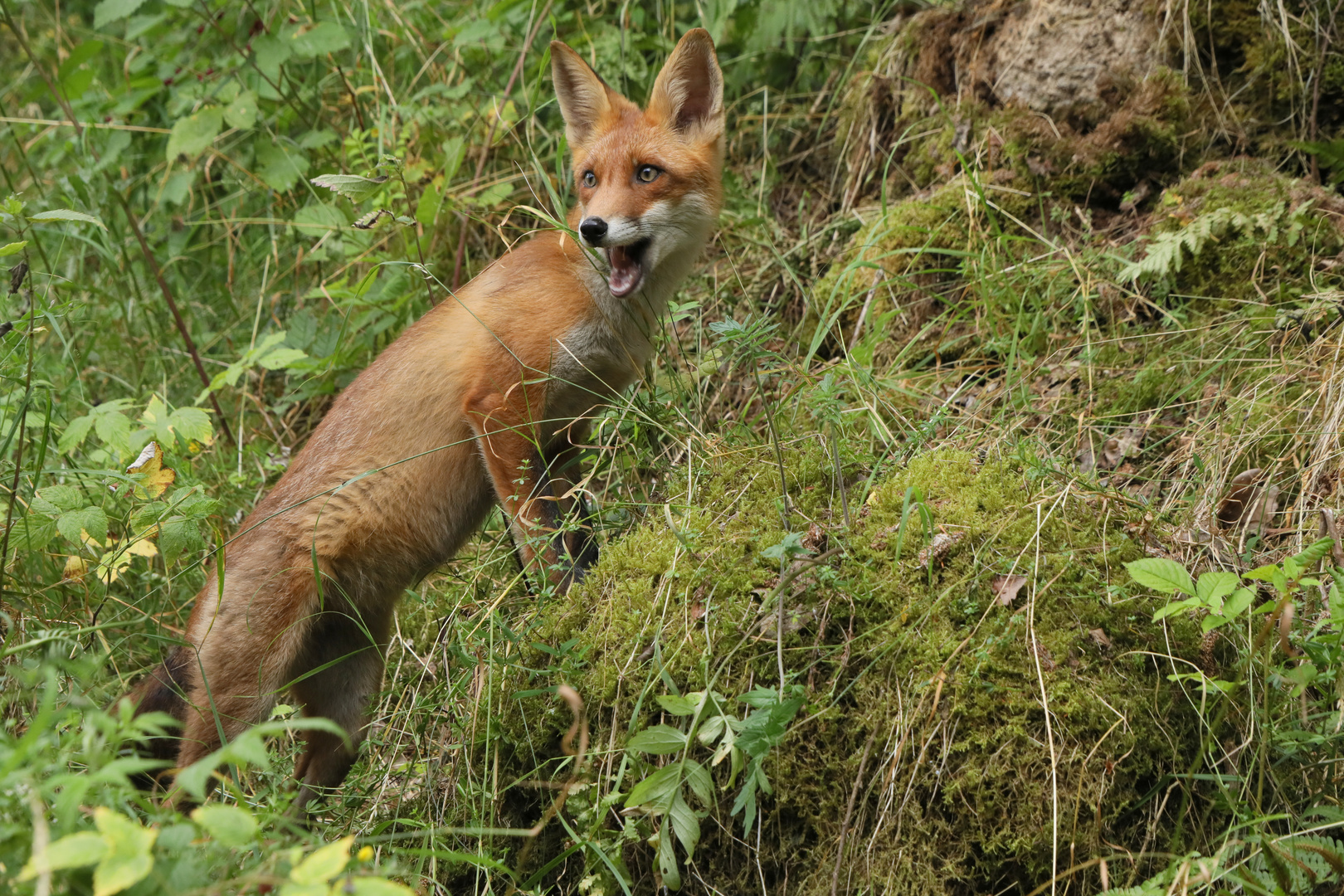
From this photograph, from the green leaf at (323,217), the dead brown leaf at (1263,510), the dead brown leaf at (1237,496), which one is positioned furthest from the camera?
the green leaf at (323,217)

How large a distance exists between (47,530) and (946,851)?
141 inches

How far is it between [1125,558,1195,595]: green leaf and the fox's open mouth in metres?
2.39

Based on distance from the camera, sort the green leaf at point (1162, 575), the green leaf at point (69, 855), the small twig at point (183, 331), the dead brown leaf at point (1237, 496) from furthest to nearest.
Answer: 1. the small twig at point (183, 331)
2. the dead brown leaf at point (1237, 496)
3. the green leaf at point (1162, 575)
4. the green leaf at point (69, 855)

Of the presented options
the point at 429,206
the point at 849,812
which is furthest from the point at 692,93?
the point at 849,812

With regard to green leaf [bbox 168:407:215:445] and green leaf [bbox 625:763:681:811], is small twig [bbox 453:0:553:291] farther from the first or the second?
green leaf [bbox 625:763:681:811]

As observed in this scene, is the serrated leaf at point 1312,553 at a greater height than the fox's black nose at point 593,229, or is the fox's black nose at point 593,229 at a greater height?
the fox's black nose at point 593,229

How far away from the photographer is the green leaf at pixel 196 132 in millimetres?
6043

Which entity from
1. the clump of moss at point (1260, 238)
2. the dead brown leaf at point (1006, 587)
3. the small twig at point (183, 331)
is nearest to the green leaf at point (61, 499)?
the small twig at point (183, 331)

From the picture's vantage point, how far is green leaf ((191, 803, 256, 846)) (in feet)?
5.49

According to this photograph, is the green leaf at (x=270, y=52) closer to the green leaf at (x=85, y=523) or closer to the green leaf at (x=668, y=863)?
the green leaf at (x=85, y=523)

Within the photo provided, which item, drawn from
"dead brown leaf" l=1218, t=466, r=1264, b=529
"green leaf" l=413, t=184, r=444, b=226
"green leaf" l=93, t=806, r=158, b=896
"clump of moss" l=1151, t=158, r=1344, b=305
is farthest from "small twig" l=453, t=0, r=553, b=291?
"green leaf" l=93, t=806, r=158, b=896

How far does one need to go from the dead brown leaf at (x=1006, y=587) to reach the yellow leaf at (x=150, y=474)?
3534mm

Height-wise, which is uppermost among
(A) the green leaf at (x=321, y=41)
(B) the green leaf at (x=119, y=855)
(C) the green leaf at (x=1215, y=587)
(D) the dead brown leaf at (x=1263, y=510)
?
(A) the green leaf at (x=321, y=41)

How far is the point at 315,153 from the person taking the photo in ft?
21.9
